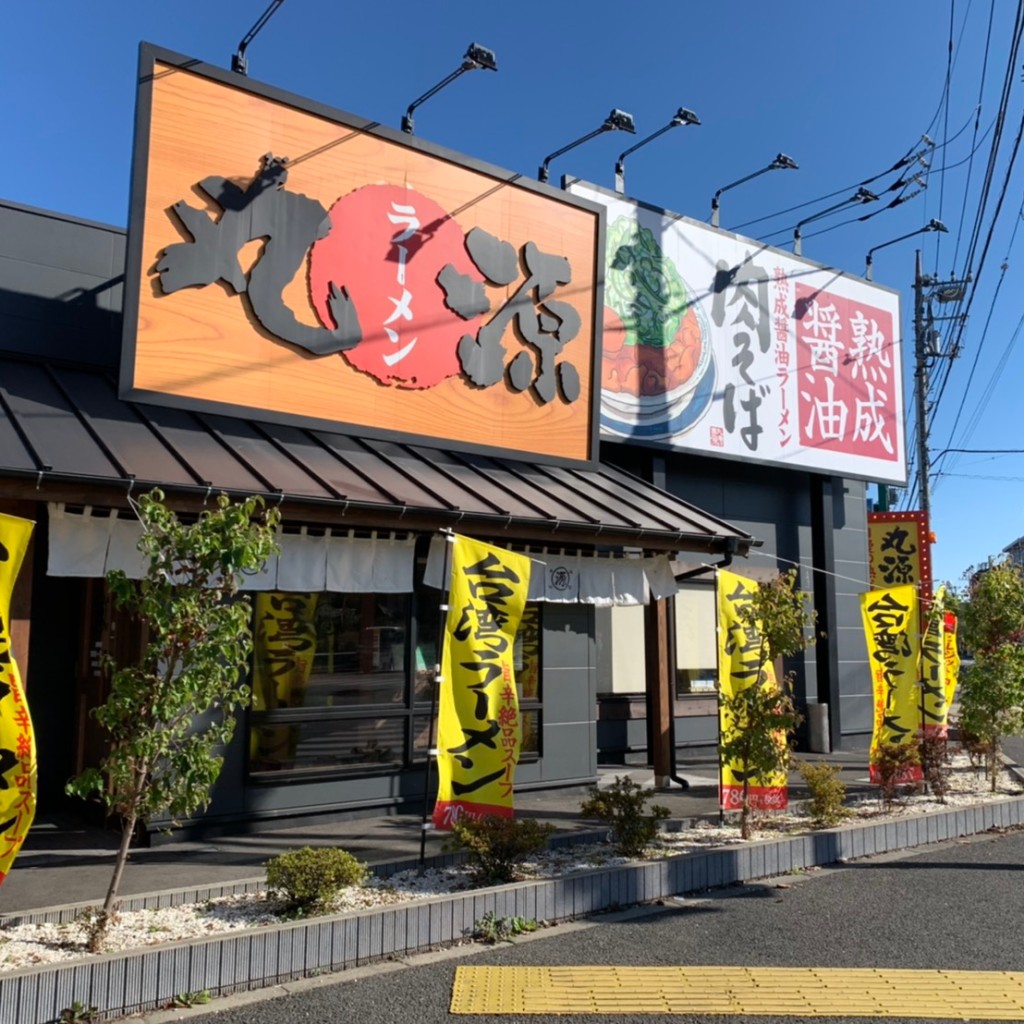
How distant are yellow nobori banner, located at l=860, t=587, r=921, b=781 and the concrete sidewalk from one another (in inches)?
54.1

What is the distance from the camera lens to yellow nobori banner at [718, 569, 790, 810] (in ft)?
29.2

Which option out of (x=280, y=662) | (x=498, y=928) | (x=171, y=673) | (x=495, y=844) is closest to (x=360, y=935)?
(x=498, y=928)

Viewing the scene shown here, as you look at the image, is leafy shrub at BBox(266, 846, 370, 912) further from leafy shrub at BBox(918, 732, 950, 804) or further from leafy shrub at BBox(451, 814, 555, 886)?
leafy shrub at BBox(918, 732, 950, 804)

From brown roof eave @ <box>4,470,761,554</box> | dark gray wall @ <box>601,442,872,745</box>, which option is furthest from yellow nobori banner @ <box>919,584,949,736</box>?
dark gray wall @ <box>601,442,872,745</box>

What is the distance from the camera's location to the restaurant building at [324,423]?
830 centimetres

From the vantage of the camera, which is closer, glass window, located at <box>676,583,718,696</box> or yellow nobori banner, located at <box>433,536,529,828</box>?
yellow nobori banner, located at <box>433,536,529,828</box>

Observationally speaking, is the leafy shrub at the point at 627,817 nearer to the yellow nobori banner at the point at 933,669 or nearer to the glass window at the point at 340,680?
the glass window at the point at 340,680

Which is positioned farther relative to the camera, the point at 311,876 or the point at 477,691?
the point at 477,691

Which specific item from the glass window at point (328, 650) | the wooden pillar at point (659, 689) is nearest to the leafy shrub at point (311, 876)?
the glass window at point (328, 650)

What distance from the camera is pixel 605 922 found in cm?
678

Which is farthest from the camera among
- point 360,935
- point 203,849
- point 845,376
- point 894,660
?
point 845,376

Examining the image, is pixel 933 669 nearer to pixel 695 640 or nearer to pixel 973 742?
pixel 973 742

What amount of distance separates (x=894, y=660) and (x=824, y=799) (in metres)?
2.78

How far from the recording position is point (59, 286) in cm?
967
